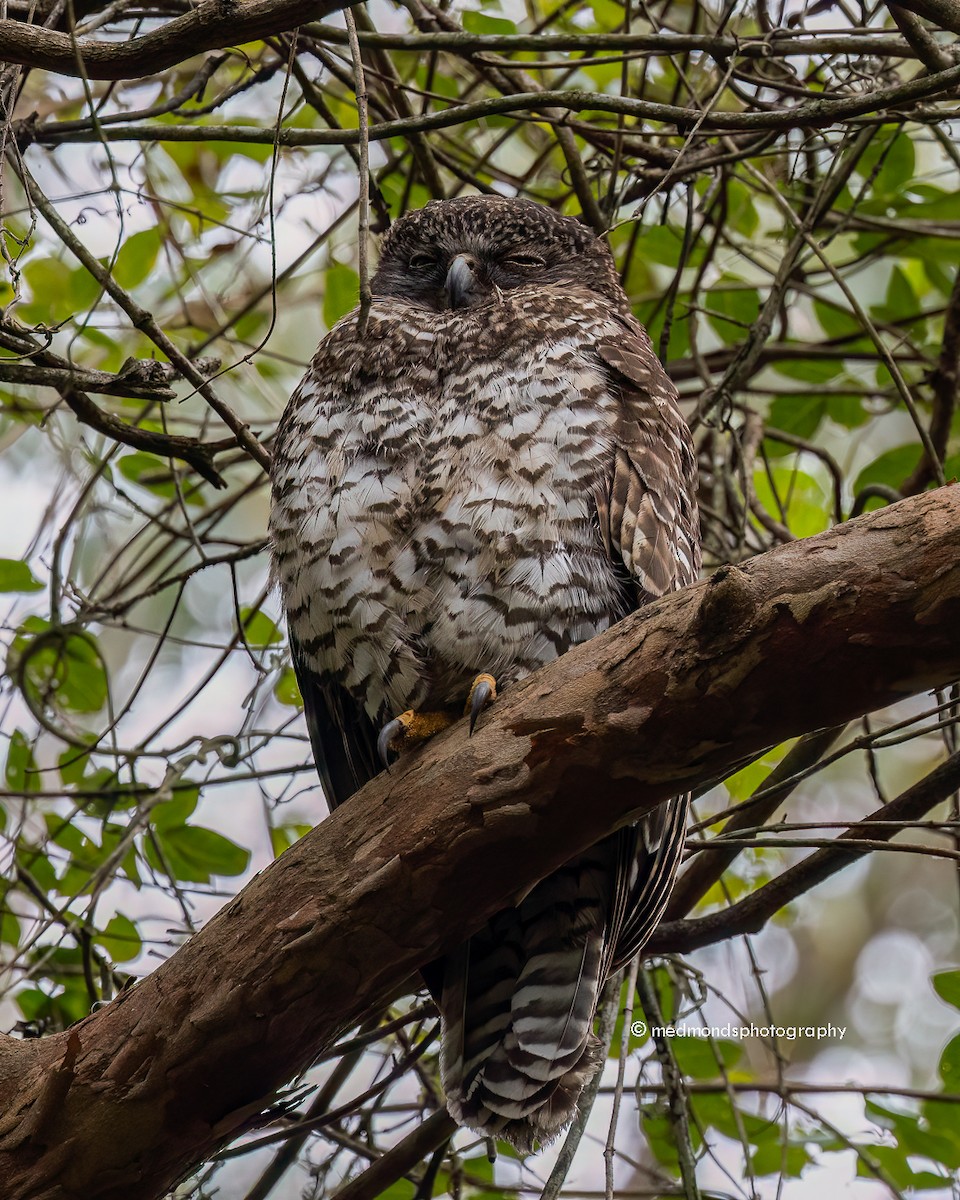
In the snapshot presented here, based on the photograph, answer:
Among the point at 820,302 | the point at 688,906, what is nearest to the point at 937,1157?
the point at 688,906

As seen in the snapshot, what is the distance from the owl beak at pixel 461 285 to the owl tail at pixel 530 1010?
146 centimetres

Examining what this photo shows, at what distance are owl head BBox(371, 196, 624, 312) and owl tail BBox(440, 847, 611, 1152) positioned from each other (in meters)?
1.60

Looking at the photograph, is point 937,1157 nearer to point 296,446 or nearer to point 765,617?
point 765,617

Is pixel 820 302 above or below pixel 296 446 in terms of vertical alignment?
above

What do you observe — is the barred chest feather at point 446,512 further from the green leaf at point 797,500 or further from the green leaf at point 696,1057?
the green leaf at point 797,500

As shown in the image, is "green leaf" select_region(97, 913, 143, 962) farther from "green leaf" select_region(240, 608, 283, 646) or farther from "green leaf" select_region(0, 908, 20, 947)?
"green leaf" select_region(240, 608, 283, 646)

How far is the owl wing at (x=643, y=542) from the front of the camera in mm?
2730

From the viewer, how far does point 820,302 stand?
13.8 ft

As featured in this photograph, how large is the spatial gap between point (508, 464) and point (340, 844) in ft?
3.03

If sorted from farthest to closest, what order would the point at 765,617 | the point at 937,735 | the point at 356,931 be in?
the point at 937,735, the point at 356,931, the point at 765,617

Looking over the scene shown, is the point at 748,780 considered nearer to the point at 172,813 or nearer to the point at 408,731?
the point at 408,731

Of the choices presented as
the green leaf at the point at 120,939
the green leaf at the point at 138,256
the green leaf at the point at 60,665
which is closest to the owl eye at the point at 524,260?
the green leaf at the point at 138,256

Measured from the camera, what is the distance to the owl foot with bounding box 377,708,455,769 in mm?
2619

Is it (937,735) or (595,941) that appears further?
(937,735)
